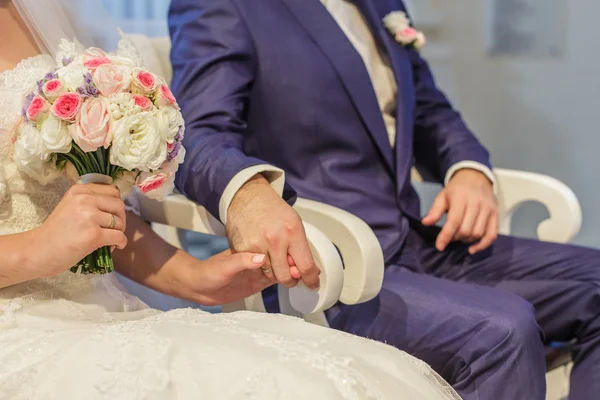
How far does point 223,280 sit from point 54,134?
368 mm

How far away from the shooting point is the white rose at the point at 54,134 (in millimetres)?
1013

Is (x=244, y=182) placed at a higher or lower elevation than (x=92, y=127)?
lower

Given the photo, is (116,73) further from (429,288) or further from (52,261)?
(429,288)

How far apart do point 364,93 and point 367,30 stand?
0.21m

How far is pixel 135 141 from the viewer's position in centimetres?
104

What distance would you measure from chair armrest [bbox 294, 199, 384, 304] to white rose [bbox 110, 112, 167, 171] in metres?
0.37

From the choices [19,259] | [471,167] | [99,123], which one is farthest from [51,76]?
[471,167]

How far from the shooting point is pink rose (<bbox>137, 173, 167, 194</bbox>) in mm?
1104

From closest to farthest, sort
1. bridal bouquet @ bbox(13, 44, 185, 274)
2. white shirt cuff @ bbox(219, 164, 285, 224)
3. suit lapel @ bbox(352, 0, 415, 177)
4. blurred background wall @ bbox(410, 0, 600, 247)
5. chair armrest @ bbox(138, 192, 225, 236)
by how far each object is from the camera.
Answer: bridal bouquet @ bbox(13, 44, 185, 274), white shirt cuff @ bbox(219, 164, 285, 224), chair armrest @ bbox(138, 192, 225, 236), suit lapel @ bbox(352, 0, 415, 177), blurred background wall @ bbox(410, 0, 600, 247)

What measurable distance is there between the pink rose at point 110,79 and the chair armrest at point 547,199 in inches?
38.3

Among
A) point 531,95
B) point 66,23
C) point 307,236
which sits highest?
point 66,23

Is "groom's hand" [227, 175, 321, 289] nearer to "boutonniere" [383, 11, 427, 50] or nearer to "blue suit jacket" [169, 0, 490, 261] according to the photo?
"blue suit jacket" [169, 0, 490, 261]

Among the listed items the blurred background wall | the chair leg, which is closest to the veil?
the chair leg

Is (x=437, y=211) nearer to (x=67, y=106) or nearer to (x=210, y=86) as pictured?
(x=210, y=86)
